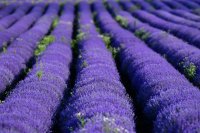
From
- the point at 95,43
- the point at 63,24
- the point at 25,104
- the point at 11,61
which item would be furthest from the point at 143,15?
the point at 25,104

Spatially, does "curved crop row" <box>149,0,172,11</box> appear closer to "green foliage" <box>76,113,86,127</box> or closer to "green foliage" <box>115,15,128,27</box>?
"green foliage" <box>115,15,128,27</box>

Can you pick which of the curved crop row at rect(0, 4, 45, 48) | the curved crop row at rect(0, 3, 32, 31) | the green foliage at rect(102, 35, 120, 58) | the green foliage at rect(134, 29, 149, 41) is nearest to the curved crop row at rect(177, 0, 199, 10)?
the curved crop row at rect(0, 4, 45, 48)

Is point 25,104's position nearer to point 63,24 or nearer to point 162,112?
point 162,112

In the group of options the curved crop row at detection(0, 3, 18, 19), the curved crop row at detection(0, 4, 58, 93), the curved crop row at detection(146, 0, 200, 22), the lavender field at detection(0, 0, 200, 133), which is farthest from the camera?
the curved crop row at detection(0, 3, 18, 19)

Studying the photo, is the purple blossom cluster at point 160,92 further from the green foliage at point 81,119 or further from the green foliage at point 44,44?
the green foliage at point 44,44

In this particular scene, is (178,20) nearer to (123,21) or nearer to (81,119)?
(123,21)
